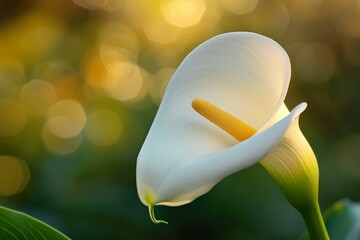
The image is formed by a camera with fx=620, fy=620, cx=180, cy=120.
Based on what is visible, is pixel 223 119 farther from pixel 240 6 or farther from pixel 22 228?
pixel 240 6

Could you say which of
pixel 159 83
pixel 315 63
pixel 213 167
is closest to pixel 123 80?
pixel 159 83

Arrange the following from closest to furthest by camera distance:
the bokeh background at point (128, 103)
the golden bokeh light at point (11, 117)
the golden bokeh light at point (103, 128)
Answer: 1. the bokeh background at point (128, 103)
2. the golden bokeh light at point (103, 128)
3. the golden bokeh light at point (11, 117)

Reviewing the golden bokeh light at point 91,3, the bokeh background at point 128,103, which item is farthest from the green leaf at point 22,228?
the golden bokeh light at point 91,3

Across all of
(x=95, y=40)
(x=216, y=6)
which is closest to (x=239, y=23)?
(x=216, y=6)

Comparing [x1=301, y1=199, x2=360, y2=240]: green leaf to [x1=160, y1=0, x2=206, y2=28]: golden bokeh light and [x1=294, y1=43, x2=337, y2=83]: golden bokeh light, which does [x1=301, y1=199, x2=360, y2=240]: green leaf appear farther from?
[x1=160, y1=0, x2=206, y2=28]: golden bokeh light

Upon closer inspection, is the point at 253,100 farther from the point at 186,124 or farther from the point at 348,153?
the point at 348,153

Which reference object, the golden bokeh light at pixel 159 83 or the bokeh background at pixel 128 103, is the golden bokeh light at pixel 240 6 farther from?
the golden bokeh light at pixel 159 83
